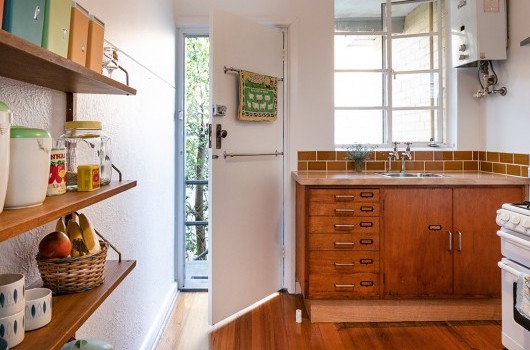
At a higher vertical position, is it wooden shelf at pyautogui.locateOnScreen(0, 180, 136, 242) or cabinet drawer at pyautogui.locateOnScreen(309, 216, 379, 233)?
wooden shelf at pyautogui.locateOnScreen(0, 180, 136, 242)

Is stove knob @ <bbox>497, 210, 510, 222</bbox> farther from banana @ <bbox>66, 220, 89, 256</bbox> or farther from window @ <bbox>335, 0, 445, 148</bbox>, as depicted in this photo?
banana @ <bbox>66, 220, 89, 256</bbox>

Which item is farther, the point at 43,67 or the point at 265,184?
the point at 265,184

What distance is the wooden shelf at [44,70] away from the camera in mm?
620

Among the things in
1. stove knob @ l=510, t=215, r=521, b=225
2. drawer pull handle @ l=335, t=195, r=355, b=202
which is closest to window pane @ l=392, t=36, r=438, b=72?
drawer pull handle @ l=335, t=195, r=355, b=202

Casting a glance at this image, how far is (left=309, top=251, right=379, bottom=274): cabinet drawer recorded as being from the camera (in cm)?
258

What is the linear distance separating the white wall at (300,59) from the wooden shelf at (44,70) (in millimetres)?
2020

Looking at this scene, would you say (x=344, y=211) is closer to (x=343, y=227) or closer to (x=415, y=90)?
(x=343, y=227)

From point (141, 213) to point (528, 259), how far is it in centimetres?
187

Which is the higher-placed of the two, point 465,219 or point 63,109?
point 63,109

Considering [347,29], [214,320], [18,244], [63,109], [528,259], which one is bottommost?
[214,320]

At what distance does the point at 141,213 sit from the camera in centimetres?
212

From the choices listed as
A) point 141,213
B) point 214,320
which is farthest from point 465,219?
point 141,213

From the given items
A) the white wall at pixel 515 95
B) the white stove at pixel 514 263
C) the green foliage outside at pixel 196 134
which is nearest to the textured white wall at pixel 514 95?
the white wall at pixel 515 95

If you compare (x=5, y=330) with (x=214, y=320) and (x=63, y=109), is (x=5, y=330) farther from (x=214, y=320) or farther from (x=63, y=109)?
(x=214, y=320)
